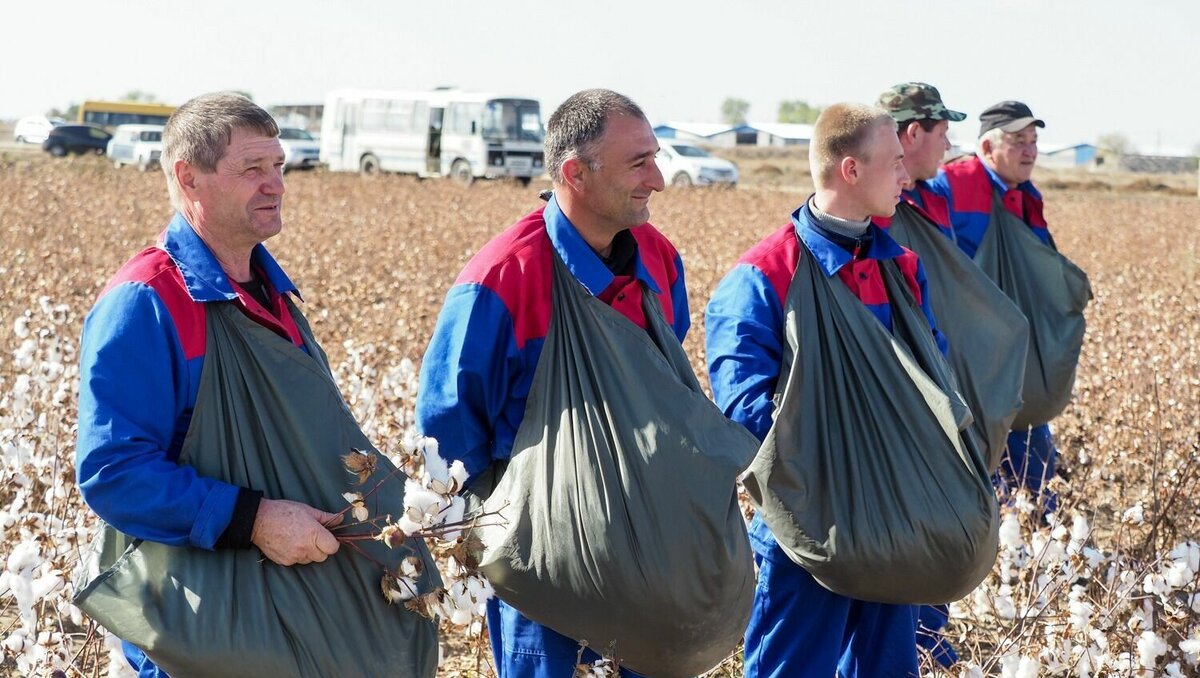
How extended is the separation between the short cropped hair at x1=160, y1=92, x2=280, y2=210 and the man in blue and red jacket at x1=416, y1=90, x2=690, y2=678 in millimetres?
591

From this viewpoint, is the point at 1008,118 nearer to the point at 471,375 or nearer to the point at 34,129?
the point at 471,375

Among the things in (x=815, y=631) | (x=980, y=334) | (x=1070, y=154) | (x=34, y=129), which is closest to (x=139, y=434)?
(x=815, y=631)

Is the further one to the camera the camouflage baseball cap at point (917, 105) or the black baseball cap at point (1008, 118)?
the black baseball cap at point (1008, 118)

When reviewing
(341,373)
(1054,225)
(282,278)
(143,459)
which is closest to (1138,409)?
(341,373)

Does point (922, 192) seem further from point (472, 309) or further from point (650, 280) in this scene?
point (472, 309)

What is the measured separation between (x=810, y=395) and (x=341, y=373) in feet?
10.5

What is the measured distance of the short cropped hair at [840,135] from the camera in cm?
367

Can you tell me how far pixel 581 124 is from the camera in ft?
10.2

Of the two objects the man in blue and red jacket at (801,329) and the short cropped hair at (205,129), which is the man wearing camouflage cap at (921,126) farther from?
the short cropped hair at (205,129)

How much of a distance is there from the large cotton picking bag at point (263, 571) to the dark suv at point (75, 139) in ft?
137

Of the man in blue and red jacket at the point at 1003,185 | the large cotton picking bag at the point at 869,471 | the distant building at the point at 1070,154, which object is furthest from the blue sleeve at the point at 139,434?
the distant building at the point at 1070,154

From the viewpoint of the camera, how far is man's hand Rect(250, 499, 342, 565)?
231 centimetres

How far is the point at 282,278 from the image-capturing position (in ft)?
8.93

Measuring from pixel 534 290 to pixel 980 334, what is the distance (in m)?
1.93
